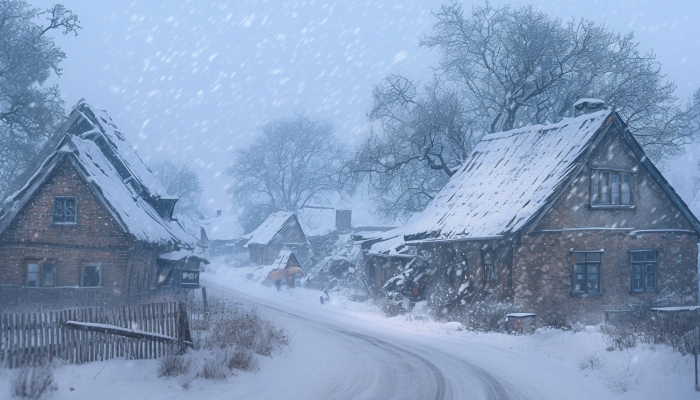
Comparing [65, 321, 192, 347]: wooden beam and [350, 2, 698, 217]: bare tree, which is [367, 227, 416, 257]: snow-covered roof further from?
[65, 321, 192, 347]: wooden beam

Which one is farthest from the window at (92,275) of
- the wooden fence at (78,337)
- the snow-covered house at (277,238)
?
the snow-covered house at (277,238)

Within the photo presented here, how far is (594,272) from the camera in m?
21.5

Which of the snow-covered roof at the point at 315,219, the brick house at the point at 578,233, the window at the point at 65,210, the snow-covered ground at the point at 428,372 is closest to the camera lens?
the snow-covered ground at the point at 428,372

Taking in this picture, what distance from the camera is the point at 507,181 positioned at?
2438cm

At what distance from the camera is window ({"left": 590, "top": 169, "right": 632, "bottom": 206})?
21.9m

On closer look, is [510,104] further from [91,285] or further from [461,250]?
[91,285]

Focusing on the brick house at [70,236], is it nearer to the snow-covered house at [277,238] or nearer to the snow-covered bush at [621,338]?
the snow-covered bush at [621,338]

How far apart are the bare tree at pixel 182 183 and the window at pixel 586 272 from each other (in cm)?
6415

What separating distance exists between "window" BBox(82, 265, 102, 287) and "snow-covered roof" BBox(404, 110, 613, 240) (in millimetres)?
13002

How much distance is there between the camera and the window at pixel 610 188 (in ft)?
71.9

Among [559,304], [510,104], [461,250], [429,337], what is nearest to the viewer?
[429,337]

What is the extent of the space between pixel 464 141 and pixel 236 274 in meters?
27.5

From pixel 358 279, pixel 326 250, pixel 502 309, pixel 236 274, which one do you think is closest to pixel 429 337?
pixel 502 309

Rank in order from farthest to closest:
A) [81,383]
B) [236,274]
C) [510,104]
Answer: [236,274] → [510,104] → [81,383]
